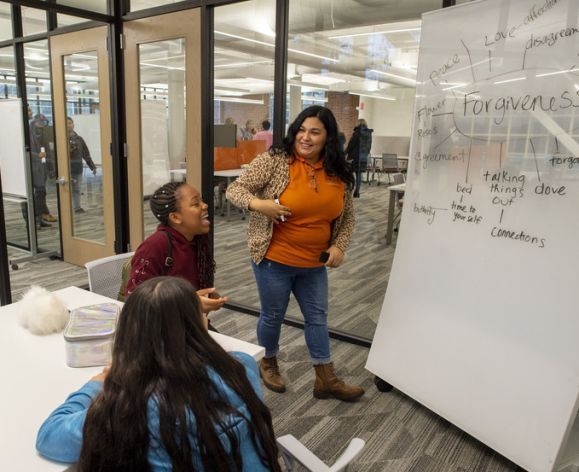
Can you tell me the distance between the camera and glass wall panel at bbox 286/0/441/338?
9.56ft

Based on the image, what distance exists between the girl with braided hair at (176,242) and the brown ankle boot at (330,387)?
92 cm

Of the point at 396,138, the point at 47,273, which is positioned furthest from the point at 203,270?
the point at 47,273

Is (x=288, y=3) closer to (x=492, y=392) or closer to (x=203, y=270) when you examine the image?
(x=203, y=270)

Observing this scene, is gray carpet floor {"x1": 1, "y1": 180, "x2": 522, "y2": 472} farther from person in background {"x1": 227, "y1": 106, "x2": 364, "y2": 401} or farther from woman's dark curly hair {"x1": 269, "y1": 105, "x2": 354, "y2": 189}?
woman's dark curly hair {"x1": 269, "y1": 105, "x2": 354, "y2": 189}

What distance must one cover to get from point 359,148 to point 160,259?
187 centimetres

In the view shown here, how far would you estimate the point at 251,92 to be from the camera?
352 centimetres

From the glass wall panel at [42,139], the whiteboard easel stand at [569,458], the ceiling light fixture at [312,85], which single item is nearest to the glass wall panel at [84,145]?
the glass wall panel at [42,139]

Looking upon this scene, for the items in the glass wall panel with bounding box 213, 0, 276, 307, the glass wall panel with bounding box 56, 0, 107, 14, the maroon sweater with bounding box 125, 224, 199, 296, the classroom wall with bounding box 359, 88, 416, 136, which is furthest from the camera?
the glass wall panel with bounding box 56, 0, 107, 14

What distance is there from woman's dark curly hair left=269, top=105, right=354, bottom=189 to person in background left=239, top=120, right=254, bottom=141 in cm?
137

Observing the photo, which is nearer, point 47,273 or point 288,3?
point 288,3

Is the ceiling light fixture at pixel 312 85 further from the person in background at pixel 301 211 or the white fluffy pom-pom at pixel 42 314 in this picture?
the white fluffy pom-pom at pixel 42 314

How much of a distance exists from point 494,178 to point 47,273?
3.90 metres

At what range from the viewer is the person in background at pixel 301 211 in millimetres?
2164

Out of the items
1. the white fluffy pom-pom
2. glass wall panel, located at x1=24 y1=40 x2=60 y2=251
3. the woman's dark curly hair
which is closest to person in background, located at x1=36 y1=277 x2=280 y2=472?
the white fluffy pom-pom
